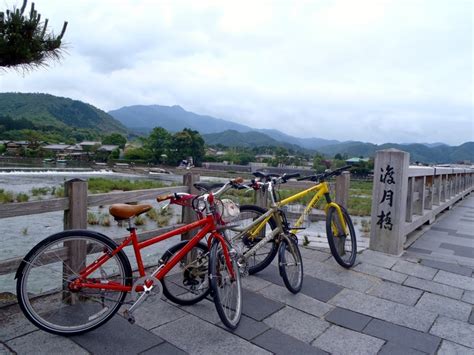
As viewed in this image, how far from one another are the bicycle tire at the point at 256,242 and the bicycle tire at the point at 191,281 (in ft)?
2.08

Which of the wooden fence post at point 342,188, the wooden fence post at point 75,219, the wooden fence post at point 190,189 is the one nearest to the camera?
the wooden fence post at point 75,219

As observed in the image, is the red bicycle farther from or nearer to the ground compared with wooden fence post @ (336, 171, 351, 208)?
nearer to the ground

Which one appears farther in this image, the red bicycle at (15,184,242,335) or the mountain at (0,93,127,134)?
the mountain at (0,93,127,134)

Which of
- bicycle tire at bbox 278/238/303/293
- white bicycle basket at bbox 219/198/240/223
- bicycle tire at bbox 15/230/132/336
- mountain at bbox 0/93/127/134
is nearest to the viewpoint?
bicycle tire at bbox 15/230/132/336

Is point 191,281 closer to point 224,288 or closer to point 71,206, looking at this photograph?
point 224,288

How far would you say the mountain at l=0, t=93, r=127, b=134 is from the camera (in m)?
69.8

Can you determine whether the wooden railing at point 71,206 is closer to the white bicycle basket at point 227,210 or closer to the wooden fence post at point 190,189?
the wooden fence post at point 190,189

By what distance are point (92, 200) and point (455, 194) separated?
35.1 feet

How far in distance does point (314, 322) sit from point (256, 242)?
2.97ft

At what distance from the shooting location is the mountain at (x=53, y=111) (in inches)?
2746

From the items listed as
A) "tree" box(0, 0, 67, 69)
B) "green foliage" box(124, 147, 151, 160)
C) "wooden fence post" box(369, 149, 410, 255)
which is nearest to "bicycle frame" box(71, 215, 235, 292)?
"tree" box(0, 0, 67, 69)

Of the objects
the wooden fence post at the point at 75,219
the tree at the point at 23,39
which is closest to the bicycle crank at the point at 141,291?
the wooden fence post at the point at 75,219

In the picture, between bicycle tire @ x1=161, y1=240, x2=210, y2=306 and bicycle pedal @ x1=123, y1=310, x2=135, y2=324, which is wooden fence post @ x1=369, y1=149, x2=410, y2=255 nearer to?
bicycle tire @ x1=161, y1=240, x2=210, y2=306

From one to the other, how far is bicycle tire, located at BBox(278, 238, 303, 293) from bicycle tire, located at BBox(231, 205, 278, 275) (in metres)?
0.21
